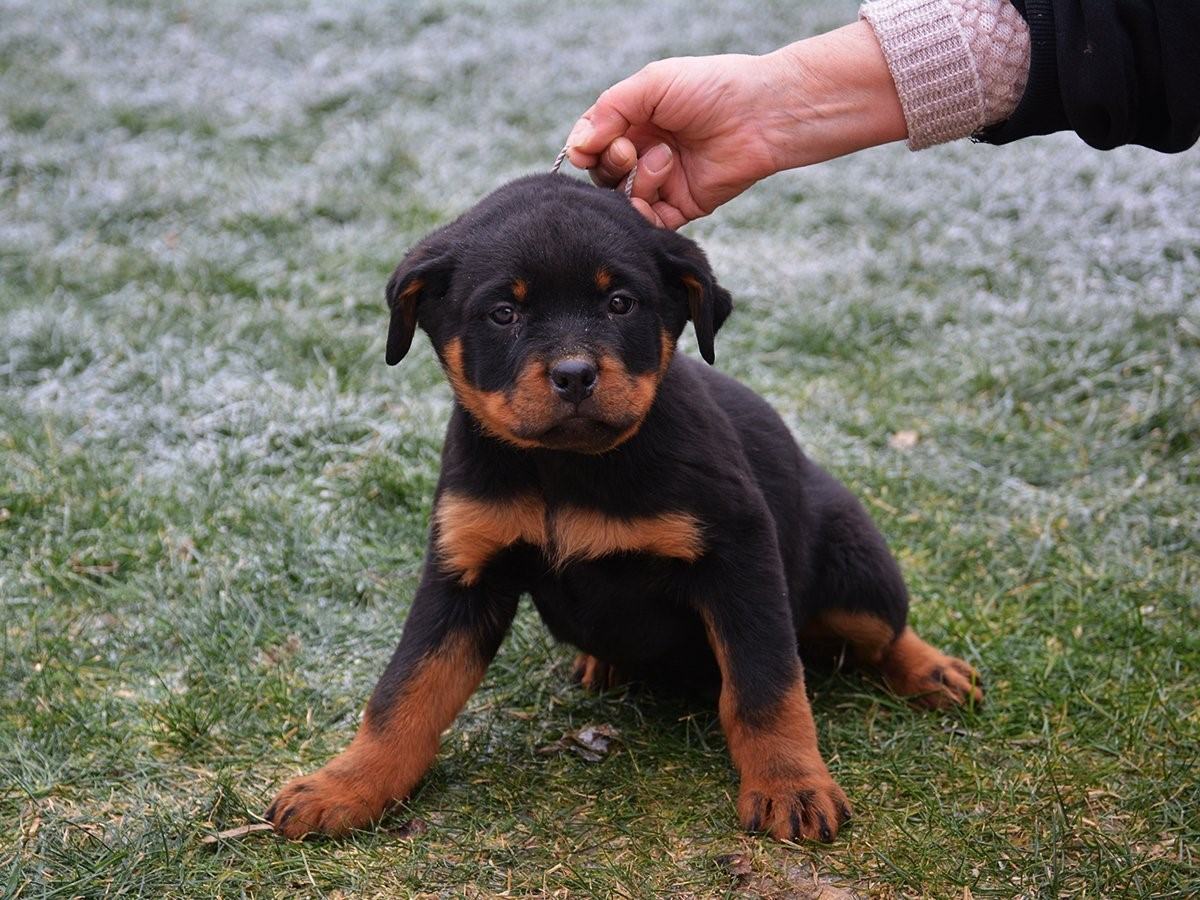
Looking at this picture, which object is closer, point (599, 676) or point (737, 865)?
point (737, 865)

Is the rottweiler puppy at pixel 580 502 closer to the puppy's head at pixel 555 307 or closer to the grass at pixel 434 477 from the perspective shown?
the puppy's head at pixel 555 307

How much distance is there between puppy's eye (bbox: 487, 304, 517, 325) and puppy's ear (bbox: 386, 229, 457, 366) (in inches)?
7.3

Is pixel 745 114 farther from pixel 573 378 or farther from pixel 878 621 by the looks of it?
pixel 878 621

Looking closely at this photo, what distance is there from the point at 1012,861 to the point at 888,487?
230 centimetres

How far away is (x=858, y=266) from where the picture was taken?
7148mm

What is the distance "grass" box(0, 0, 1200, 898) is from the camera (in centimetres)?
293

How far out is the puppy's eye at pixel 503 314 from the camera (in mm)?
2896

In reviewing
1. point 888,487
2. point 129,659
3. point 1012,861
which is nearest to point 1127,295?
point 888,487

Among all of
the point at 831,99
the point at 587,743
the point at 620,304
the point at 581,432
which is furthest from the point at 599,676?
the point at 831,99

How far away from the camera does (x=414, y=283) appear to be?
303cm

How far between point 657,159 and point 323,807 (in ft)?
6.10

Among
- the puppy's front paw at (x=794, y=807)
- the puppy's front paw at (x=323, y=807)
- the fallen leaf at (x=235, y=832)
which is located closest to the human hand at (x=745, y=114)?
the puppy's front paw at (x=794, y=807)

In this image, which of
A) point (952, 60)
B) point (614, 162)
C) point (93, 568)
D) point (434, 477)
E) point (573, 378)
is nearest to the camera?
point (573, 378)

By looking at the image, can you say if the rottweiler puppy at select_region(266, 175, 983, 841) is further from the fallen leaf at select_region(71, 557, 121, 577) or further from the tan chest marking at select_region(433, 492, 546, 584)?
the fallen leaf at select_region(71, 557, 121, 577)
